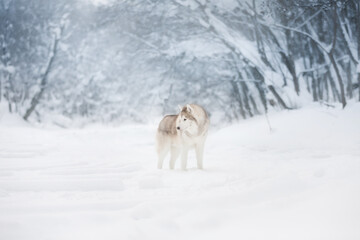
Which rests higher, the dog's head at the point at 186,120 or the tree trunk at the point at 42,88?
the tree trunk at the point at 42,88

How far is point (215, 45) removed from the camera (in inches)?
412

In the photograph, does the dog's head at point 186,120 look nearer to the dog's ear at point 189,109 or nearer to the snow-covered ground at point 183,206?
the dog's ear at point 189,109

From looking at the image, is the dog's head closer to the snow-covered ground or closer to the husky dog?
the husky dog

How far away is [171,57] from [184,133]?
27.4 ft

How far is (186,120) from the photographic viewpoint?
377 centimetres

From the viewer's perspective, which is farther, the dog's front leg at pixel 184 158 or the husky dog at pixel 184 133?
the dog's front leg at pixel 184 158

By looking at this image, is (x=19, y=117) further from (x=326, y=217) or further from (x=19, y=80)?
(x=326, y=217)

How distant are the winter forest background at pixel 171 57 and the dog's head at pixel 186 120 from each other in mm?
4831

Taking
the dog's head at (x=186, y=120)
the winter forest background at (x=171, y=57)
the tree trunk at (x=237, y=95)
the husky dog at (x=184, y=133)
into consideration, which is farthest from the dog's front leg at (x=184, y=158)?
the tree trunk at (x=237, y=95)

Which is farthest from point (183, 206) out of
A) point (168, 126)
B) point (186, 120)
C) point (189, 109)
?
point (168, 126)

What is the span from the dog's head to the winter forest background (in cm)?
483

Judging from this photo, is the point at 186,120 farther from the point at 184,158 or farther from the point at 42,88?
the point at 42,88

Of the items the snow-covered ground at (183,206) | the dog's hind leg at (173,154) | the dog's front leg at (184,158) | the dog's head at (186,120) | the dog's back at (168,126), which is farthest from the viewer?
the dog's hind leg at (173,154)

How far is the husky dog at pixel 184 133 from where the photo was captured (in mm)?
3816
